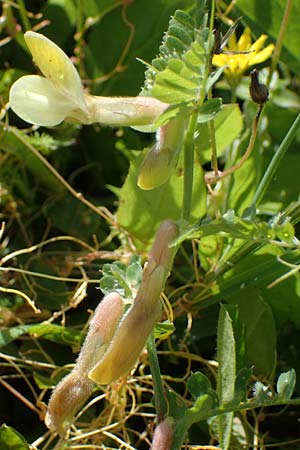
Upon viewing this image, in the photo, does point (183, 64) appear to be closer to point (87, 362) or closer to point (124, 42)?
point (87, 362)

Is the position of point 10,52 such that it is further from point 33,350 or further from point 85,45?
point 33,350


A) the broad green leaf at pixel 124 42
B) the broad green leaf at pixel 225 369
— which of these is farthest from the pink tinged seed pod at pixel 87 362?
the broad green leaf at pixel 124 42

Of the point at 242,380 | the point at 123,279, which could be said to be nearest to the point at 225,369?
the point at 242,380

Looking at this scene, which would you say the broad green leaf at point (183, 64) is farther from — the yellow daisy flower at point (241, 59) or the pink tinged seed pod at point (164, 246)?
the yellow daisy flower at point (241, 59)

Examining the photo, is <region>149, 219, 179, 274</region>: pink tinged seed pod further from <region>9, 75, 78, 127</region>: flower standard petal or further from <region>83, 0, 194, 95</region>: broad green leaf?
<region>83, 0, 194, 95</region>: broad green leaf

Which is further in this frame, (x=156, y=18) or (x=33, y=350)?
(x=156, y=18)

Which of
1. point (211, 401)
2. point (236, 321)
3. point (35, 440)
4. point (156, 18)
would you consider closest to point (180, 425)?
point (211, 401)
